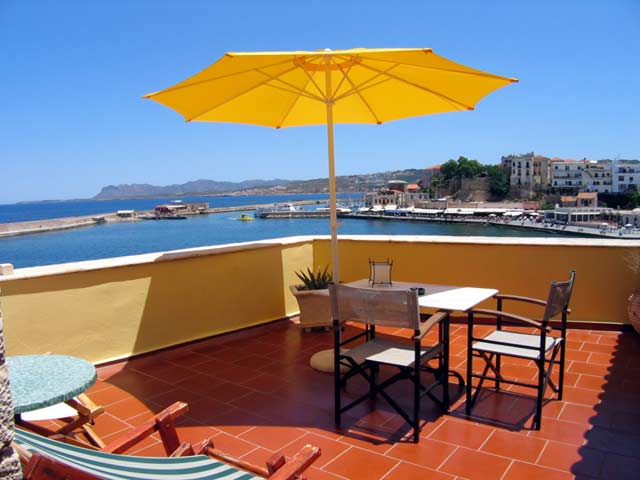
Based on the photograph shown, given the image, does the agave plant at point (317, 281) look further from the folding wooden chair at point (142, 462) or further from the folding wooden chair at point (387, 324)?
the folding wooden chair at point (142, 462)

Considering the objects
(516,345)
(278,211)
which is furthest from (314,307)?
(278,211)

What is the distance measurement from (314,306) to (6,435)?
331cm

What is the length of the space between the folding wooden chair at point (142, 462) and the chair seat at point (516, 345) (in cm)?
157

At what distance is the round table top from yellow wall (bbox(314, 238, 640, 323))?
3.41 m

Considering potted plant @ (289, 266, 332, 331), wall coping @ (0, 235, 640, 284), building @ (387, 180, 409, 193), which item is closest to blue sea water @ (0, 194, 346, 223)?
building @ (387, 180, 409, 193)

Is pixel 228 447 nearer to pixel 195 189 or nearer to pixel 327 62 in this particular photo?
pixel 327 62

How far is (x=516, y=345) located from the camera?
8.87 ft

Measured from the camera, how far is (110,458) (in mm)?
1309

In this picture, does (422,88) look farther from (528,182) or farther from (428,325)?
(528,182)

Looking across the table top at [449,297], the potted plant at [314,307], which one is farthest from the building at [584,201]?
the table top at [449,297]

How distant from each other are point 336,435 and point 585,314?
3.15 m

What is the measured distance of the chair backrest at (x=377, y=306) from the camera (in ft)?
7.92

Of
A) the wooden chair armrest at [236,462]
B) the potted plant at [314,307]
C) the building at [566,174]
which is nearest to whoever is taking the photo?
the wooden chair armrest at [236,462]

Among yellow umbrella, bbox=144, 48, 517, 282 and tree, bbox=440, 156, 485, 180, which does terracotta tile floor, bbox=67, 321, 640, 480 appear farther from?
tree, bbox=440, 156, 485, 180
